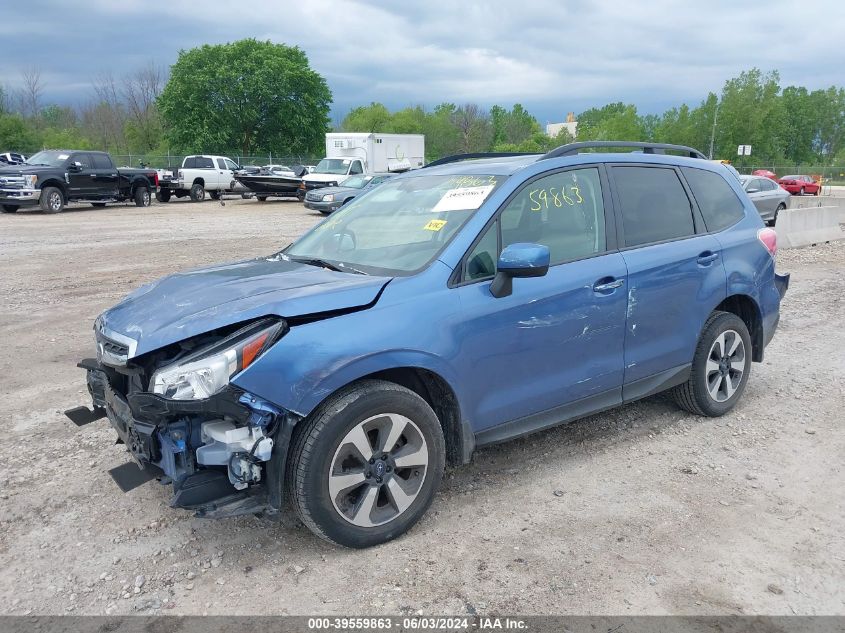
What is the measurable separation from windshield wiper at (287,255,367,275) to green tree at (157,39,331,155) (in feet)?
188

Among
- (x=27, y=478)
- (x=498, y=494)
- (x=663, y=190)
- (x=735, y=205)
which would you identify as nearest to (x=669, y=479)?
(x=498, y=494)

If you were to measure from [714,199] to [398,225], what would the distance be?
247 centimetres

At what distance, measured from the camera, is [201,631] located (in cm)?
274

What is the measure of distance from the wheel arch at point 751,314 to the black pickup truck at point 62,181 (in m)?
21.8

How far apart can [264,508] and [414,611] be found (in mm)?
776

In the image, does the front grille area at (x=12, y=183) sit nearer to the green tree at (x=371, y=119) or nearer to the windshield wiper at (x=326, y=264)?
the windshield wiper at (x=326, y=264)

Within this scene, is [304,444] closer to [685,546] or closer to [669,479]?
[685,546]

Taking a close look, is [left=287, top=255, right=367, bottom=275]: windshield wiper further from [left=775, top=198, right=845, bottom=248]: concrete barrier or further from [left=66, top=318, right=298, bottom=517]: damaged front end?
[left=775, top=198, right=845, bottom=248]: concrete barrier

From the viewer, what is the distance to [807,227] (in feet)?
50.6

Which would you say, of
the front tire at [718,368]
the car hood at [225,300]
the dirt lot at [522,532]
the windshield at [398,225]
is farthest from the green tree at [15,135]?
the front tire at [718,368]

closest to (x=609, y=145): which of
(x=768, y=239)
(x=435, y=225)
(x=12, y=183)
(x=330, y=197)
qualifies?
(x=435, y=225)

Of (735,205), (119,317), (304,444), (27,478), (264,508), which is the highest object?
(735,205)

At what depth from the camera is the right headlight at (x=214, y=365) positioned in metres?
2.92

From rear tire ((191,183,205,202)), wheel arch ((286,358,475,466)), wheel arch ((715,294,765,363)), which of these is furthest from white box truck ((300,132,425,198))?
wheel arch ((286,358,475,466))
